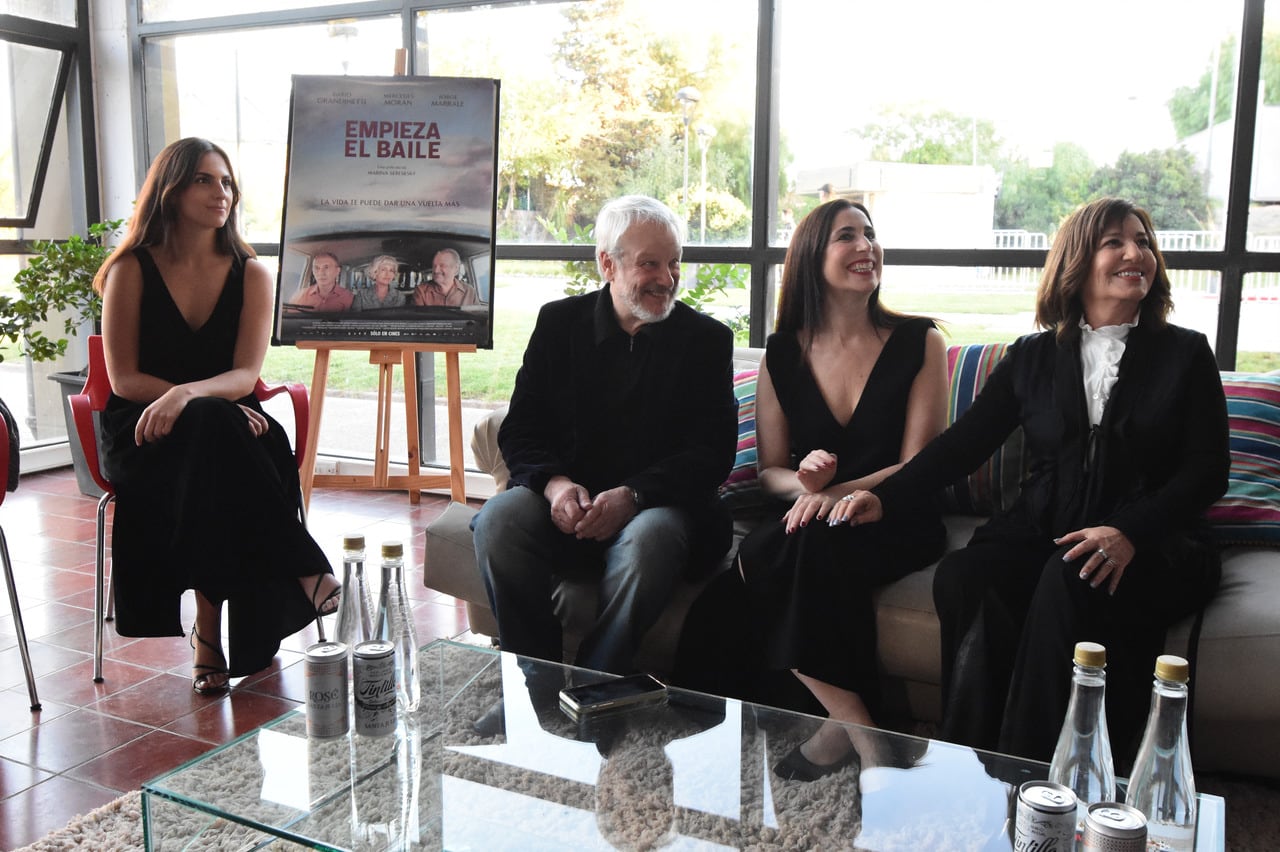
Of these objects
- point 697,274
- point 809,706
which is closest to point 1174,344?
point 809,706

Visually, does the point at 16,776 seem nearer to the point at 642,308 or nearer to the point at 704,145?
the point at 642,308

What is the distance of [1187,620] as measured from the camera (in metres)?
2.02

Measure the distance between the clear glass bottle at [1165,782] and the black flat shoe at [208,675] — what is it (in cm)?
202

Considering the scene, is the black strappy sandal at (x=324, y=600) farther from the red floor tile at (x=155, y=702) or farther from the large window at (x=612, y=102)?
the large window at (x=612, y=102)

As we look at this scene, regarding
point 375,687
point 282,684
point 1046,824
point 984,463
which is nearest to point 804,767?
point 1046,824

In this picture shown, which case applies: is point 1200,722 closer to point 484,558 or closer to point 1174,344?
point 1174,344

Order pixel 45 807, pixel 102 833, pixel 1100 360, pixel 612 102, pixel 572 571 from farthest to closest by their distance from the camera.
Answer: pixel 612 102, pixel 572 571, pixel 1100 360, pixel 45 807, pixel 102 833

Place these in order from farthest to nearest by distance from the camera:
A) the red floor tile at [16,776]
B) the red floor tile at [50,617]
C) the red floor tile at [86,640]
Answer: the red floor tile at [50,617] → the red floor tile at [86,640] → the red floor tile at [16,776]

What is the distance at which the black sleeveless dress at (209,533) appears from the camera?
2.51 meters

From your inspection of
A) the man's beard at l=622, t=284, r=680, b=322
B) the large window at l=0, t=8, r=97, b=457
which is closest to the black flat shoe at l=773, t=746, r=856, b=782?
the man's beard at l=622, t=284, r=680, b=322

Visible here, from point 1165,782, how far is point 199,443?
2059 millimetres

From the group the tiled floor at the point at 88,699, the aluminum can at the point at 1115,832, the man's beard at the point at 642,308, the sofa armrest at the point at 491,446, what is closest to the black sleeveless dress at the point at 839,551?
the man's beard at the point at 642,308

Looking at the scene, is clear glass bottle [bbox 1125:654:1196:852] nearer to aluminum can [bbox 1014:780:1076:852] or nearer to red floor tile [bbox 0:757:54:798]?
aluminum can [bbox 1014:780:1076:852]

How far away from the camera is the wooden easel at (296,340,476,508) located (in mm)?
3703
